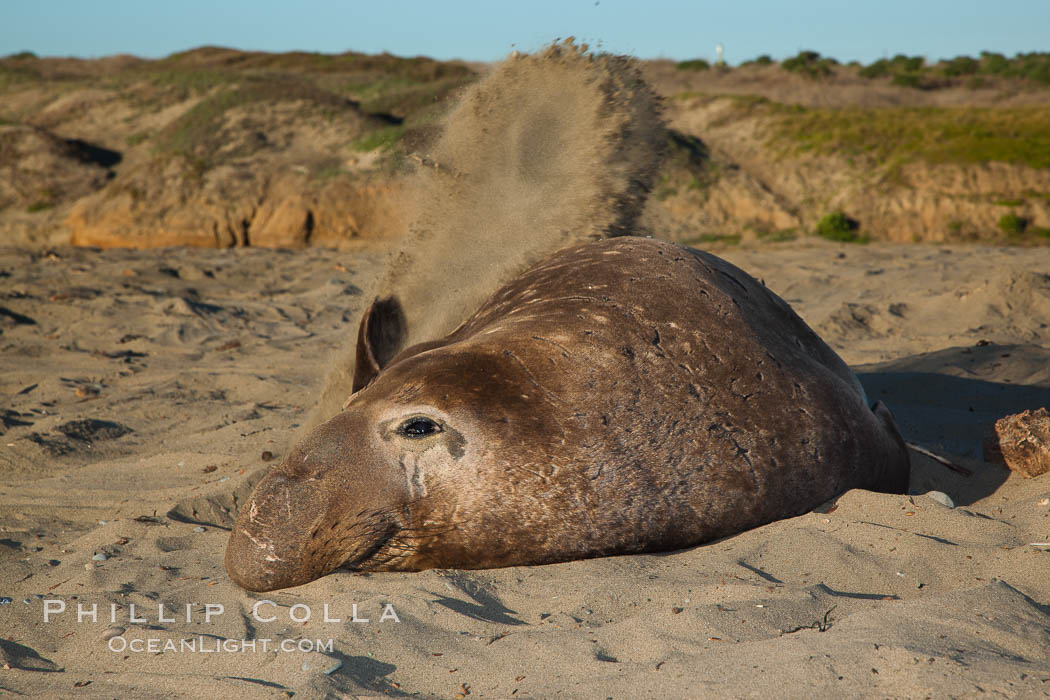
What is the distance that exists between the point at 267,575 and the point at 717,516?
1490 millimetres

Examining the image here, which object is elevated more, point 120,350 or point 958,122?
point 958,122

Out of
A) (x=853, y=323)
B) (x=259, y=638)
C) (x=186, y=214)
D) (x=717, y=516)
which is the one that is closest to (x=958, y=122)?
(x=853, y=323)

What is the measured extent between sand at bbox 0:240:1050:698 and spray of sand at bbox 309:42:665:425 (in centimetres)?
57

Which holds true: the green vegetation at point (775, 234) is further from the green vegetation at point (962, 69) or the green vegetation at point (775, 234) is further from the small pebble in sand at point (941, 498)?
the green vegetation at point (962, 69)

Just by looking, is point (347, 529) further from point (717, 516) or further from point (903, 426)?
point (903, 426)

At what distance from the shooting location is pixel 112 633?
2777 millimetres

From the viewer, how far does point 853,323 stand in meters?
7.65

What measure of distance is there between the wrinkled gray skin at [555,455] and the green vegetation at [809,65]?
33.9m

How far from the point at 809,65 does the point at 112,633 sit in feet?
123

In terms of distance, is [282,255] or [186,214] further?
[186,214]

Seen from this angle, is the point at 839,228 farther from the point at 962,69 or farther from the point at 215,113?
the point at 962,69

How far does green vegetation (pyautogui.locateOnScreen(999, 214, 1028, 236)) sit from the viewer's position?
13.6 meters

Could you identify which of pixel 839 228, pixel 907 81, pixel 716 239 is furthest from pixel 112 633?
pixel 907 81

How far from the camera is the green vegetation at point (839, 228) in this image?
46.7ft
